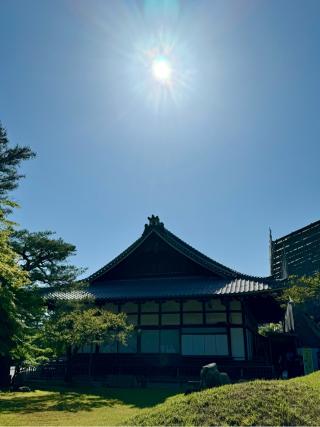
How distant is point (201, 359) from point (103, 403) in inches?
336

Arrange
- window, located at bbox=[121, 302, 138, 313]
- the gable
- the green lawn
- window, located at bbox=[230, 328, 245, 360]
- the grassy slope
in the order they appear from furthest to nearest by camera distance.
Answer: the gable < window, located at bbox=[121, 302, 138, 313] < window, located at bbox=[230, 328, 245, 360] < the green lawn < the grassy slope

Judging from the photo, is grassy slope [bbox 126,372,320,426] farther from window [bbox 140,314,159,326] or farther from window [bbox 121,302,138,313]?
window [bbox 121,302,138,313]

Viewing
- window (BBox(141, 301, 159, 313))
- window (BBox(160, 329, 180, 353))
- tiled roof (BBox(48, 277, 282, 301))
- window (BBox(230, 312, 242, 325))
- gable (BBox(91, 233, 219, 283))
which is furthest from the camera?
gable (BBox(91, 233, 219, 283))

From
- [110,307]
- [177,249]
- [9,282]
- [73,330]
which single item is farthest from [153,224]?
[9,282]

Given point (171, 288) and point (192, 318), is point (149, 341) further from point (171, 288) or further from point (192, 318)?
point (171, 288)

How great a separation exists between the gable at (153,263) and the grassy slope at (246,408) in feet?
54.8

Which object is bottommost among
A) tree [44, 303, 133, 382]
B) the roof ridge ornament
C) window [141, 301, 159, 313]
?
tree [44, 303, 133, 382]

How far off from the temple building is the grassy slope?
39.0 feet

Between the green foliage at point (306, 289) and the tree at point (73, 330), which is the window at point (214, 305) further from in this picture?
the green foliage at point (306, 289)

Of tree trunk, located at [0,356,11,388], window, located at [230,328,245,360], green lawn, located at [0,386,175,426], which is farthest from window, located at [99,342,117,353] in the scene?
window, located at [230,328,245,360]

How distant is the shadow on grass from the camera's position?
1276 centimetres

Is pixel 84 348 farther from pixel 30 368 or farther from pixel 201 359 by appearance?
pixel 201 359

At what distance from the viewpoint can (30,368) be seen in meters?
22.2

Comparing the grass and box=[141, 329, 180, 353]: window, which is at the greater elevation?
box=[141, 329, 180, 353]: window
